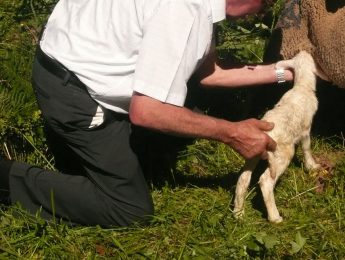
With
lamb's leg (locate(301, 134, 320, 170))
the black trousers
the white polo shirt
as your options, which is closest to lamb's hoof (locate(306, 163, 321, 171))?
lamb's leg (locate(301, 134, 320, 170))

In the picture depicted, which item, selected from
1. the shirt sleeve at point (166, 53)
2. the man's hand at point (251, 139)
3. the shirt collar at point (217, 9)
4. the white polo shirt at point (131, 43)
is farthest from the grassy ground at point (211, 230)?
the shirt collar at point (217, 9)

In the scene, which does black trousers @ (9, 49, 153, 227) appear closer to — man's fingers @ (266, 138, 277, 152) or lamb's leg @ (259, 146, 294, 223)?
lamb's leg @ (259, 146, 294, 223)

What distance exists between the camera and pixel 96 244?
3613mm

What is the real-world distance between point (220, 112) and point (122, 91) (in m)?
1.50

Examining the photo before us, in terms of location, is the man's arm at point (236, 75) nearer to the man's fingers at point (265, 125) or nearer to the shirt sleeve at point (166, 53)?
the man's fingers at point (265, 125)

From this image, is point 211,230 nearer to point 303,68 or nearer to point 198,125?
point 198,125

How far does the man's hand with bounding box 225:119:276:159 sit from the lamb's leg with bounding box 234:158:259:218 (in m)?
0.10

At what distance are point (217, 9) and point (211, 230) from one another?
121cm

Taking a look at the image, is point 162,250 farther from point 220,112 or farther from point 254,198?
point 220,112

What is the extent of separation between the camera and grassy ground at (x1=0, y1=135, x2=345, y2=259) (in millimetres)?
3443

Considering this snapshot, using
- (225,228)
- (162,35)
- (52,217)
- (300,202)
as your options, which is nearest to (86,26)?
(162,35)

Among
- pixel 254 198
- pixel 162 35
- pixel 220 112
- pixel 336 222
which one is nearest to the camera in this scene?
pixel 162 35

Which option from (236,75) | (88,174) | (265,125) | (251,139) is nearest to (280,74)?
(236,75)

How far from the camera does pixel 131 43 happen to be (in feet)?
10.9
